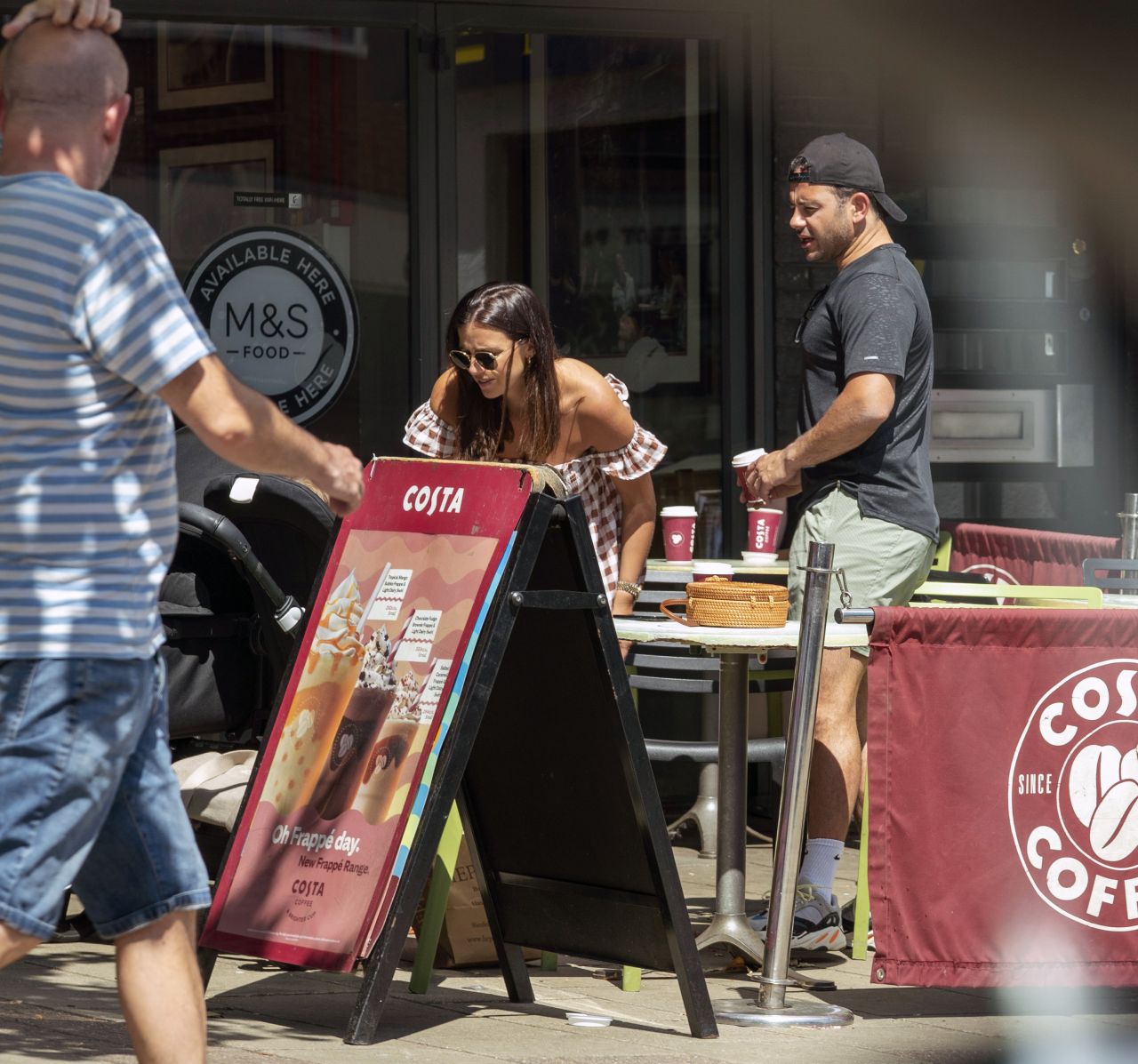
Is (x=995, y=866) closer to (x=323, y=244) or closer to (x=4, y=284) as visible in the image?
(x=4, y=284)

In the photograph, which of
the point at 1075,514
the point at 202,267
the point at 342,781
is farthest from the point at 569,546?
the point at 1075,514

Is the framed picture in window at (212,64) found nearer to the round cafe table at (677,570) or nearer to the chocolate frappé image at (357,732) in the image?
the round cafe table at (677,570)

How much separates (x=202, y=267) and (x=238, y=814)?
10.8 ft

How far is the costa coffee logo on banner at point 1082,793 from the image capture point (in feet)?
14.3

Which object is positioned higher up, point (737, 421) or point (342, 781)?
point (737, 421)

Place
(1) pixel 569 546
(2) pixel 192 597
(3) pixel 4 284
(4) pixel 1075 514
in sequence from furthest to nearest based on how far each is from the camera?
1. (4) pixel 1075 514
2. (2) pixel 192 597
3. (1) pixel 569 546
4. (3) pixel 4 284

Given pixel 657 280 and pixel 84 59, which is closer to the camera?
pixel 84 59

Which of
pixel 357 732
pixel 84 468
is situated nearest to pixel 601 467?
pixel 357 732

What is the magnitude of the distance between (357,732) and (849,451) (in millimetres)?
1707

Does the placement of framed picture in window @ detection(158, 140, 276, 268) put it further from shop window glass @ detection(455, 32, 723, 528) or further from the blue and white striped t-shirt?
the blue and white striped t-shirt

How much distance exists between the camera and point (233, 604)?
18.1 ft

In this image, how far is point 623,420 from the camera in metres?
5.17

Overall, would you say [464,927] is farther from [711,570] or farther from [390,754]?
[711,570]

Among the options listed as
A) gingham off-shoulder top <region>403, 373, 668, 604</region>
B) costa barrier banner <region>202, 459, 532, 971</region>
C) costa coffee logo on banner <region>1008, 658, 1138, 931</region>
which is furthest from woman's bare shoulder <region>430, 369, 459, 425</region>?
costa coffee logo on banner <region>1008, 658, 1138, 931</region>
